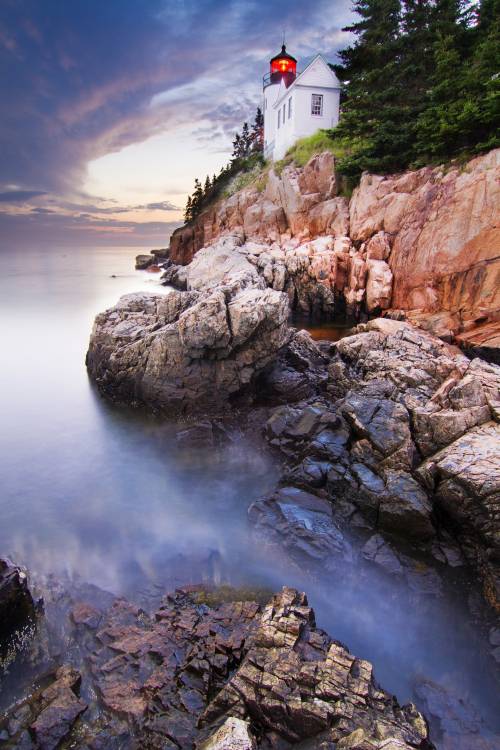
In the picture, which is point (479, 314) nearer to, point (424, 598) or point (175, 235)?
point (424, 598)

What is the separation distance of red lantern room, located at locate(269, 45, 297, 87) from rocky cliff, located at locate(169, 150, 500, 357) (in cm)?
1611

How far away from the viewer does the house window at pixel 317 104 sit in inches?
→ 1399

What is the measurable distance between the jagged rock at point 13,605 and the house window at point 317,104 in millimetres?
39925

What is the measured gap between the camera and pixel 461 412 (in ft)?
32.6

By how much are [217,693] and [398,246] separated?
21.8 metres

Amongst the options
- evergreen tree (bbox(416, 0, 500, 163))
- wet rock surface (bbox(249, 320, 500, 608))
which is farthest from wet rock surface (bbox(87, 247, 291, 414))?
evergreen tree (bbox(416, 0, 500, 163))

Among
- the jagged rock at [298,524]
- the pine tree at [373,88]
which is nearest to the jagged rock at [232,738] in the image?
the jagged rock at [298,524]

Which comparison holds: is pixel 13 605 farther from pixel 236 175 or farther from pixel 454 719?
pixel 236 175

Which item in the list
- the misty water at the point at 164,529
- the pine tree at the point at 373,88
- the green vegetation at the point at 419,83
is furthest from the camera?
the pine tree at the point at 373,88

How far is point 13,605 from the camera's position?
6.85 metres

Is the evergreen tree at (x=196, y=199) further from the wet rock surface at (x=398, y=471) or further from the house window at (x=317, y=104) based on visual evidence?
the wet rock surface at (x=398, y=471)

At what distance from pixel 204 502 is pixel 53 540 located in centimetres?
361

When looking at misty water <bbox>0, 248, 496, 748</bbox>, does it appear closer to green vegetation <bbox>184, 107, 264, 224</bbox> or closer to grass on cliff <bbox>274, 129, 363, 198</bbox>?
grass on cliff <bbox>274, 129, 363, 198</bbox>

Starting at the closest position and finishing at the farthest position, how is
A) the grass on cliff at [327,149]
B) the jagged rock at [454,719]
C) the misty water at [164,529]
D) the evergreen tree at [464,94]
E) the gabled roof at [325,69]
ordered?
the jagged rock at [454,719] → the misty water at [164,529] → the evergreen tree at [464,94] → the grass on cliff at [327,149] → the gabled roof at [325,69]
